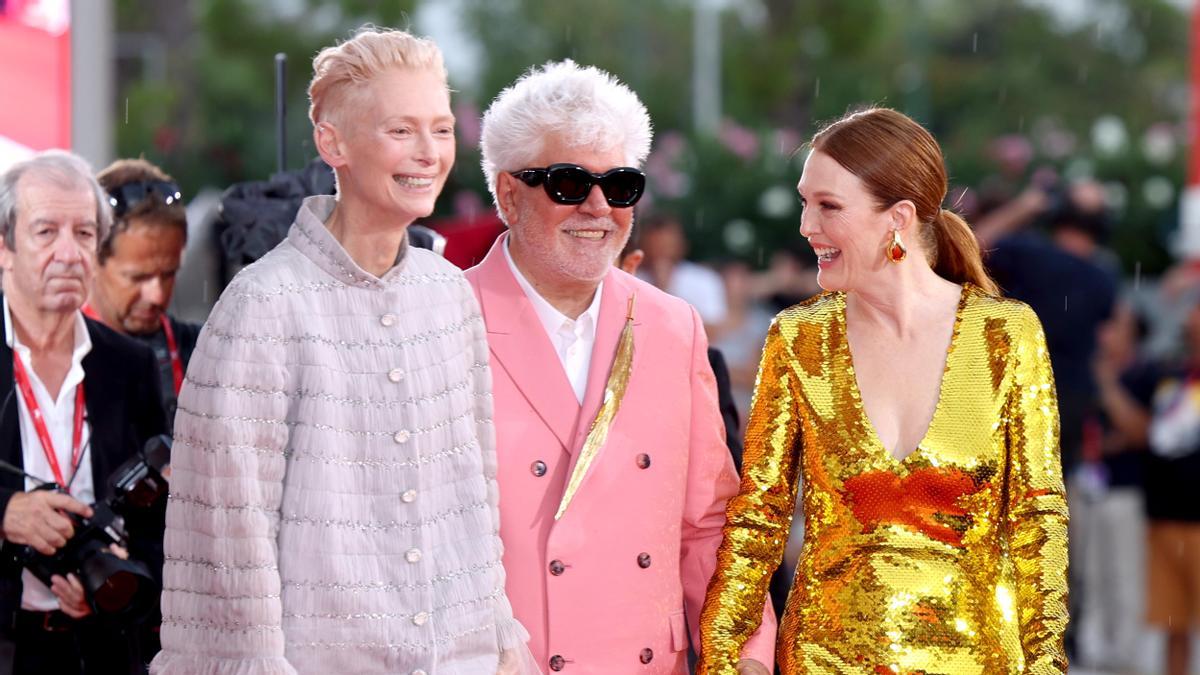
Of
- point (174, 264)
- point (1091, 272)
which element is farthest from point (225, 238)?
point (1091, 272)

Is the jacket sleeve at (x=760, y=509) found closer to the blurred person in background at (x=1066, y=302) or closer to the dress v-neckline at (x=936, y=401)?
the dress v-neckline at (x=936, y=401)

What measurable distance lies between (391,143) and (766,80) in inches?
985

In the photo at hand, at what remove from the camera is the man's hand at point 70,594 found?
3721mm

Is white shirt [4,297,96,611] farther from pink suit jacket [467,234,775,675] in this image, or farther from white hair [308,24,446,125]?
white hair [308,24,446,125]

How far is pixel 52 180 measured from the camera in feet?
13.1

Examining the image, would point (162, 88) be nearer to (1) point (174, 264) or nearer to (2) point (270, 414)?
(1) point (174, 264)

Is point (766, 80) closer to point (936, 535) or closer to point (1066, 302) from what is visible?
point (1066, 302)

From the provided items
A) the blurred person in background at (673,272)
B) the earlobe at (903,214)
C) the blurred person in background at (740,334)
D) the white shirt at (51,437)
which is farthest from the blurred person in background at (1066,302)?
the white shirt at (51,437)

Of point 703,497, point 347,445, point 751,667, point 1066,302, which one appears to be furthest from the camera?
point 1066,302

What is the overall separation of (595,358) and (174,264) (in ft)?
4.83

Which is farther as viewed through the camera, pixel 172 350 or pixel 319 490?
pixel 172 350

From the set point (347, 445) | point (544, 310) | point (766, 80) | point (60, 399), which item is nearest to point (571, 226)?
point (544, 310)

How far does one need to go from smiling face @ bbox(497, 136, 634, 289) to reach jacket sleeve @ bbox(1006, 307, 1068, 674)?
32.7 inches

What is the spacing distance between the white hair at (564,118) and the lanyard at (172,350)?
1.25 m
